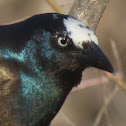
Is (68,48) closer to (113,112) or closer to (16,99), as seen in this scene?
(16,99)

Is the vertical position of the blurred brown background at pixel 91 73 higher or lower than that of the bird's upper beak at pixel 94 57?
lower

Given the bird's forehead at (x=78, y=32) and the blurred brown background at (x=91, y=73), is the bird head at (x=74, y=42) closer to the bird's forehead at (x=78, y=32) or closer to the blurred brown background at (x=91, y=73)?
the bird's forehead at (x=78, y=32)

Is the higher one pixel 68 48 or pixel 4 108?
pixel 68 48

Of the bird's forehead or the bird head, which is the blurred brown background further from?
the bird's forehead

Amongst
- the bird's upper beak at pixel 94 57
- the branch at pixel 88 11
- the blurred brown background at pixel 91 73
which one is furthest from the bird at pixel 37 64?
the blurred brown background at pixel 91 73

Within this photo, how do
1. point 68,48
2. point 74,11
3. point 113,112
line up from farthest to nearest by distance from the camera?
point 113,112 < point 74,11 < point 68,48

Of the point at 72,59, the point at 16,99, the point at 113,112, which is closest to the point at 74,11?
the point at 72,59

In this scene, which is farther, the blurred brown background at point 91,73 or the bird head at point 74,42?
the blurred brown background at point 91,73
